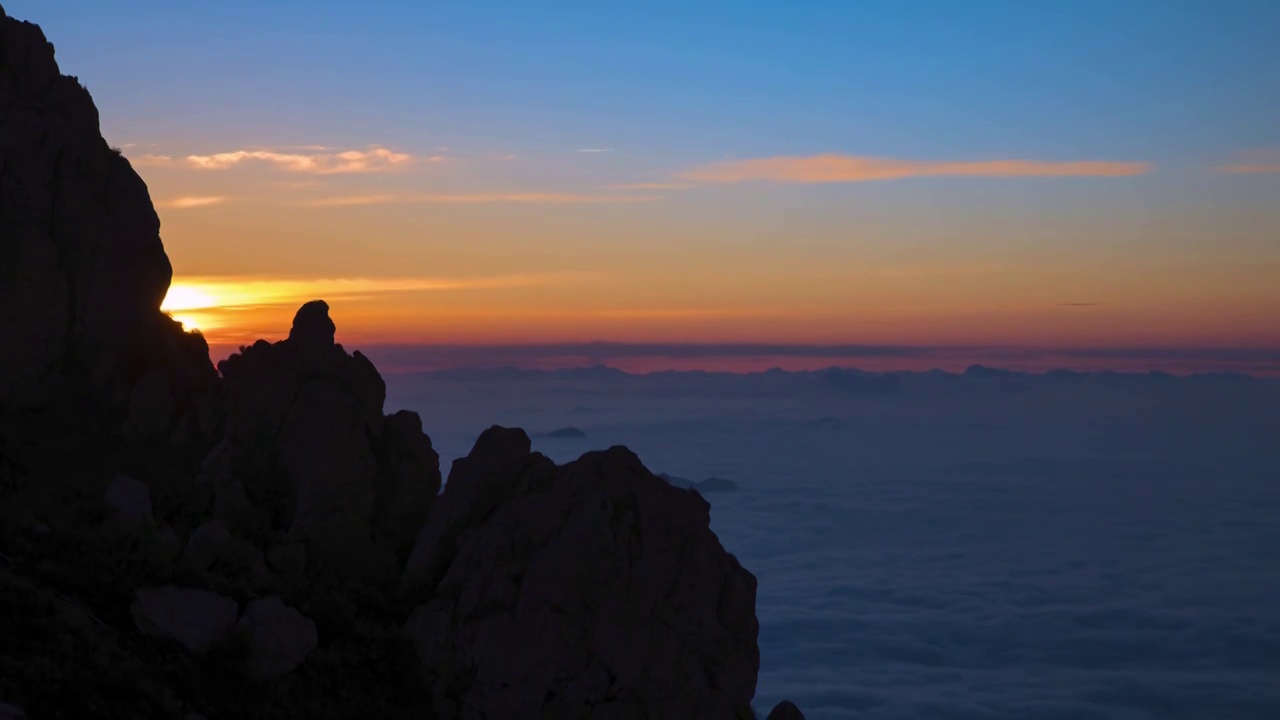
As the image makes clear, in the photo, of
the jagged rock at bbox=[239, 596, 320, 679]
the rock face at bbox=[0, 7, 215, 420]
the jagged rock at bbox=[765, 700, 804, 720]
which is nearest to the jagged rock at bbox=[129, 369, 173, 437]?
the rock face at bbox=[0, 7, 215, 420]

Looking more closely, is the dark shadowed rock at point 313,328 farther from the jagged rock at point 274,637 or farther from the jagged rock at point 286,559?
the jagged rock at point 274,637

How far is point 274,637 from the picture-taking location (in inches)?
885

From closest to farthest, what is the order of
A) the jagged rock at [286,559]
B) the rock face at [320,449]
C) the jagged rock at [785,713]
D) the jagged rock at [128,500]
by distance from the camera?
the jagged rock at [128,500], the jagged rock at [286,559], the jagged rock at [785,713], the rock face at [320,449]

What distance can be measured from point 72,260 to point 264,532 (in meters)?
10.0

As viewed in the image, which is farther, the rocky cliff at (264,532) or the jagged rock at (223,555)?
the jagged rock at (223,555)

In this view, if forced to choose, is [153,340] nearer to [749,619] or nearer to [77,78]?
[77,78]

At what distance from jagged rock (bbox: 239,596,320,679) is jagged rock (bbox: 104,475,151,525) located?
4.15 meters

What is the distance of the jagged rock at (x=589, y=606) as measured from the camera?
2355cm

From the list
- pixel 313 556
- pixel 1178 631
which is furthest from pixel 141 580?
pixel 1178 631

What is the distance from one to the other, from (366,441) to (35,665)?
10.6 meters

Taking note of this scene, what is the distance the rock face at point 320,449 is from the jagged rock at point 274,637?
3452 millimetres

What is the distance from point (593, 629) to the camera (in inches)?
947

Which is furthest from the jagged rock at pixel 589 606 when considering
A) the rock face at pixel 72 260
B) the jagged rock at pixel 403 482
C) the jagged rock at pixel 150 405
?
the rock face at pixel 72 260

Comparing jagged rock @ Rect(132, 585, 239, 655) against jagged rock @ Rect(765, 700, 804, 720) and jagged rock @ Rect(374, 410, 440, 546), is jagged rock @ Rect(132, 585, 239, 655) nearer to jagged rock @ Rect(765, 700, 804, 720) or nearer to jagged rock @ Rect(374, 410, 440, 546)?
jagged rock @ Rect(374, 410, 440, 546)
